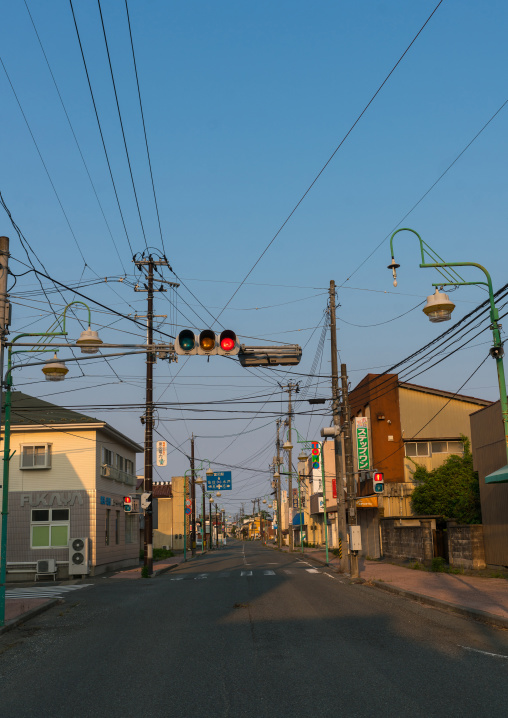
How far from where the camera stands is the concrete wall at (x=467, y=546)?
25.3 m

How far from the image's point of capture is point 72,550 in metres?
32.6

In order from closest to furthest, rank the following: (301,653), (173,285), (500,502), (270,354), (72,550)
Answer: (301,653)
(270,354)
(500,502)
(72,550)
(173,285)

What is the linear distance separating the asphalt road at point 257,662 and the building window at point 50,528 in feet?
61.0

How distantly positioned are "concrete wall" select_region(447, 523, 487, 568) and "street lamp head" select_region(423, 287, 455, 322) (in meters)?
14.1

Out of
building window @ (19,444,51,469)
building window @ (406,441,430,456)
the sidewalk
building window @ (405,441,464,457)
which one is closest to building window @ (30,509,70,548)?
building window @ (19,444,51,469)

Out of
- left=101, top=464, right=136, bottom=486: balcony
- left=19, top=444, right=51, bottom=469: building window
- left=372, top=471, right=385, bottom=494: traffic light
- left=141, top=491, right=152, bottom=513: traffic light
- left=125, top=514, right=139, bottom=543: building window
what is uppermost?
left=19, top=444, right=51, bottom=469: building window

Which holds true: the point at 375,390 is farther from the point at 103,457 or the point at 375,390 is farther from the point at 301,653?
the point at 301,653

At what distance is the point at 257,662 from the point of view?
9.88m

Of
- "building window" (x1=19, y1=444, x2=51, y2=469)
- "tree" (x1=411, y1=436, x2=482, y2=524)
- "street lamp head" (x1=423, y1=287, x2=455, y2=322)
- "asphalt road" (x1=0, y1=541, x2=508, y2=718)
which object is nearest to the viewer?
"asphalt road" (x1=0, y1=541, x2=508, y2=718)

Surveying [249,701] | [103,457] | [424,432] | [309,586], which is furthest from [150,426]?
[249,701]

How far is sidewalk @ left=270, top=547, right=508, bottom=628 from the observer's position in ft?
46.9

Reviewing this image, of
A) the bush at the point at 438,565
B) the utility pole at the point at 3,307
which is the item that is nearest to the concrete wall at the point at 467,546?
the bush at the point at 438,565

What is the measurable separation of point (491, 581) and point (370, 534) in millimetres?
20858

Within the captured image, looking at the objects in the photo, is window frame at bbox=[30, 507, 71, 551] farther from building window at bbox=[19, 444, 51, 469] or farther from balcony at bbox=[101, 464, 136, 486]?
balcony at bbox=[101, 464, 136, 486]
